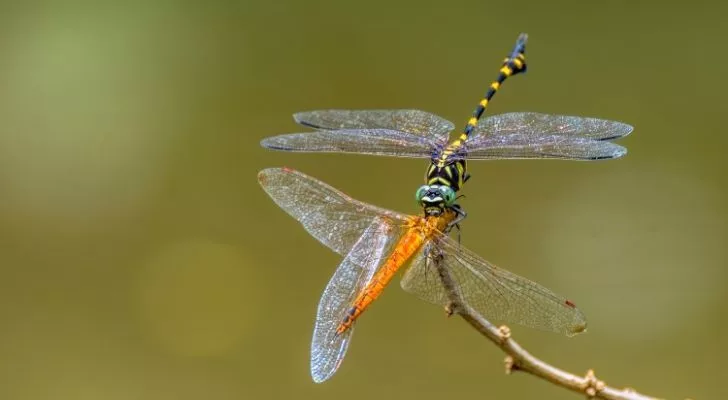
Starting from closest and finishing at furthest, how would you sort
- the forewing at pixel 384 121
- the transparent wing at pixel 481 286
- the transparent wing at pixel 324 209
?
the transparent wing at pixel 481 286
the transparent wing at pixel 324 209
the forewing at pixel 384 121

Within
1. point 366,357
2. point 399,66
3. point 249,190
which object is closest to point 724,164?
point 399,66

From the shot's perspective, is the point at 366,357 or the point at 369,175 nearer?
the point at 366,357

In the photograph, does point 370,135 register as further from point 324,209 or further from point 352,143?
point 324,209

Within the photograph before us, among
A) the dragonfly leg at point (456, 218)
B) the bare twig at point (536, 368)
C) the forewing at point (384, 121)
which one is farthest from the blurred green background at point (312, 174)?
the bare twig at point (536, 368)

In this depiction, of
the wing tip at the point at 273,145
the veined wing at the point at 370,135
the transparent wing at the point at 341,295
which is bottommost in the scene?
the transparent wing at the point at 341,295

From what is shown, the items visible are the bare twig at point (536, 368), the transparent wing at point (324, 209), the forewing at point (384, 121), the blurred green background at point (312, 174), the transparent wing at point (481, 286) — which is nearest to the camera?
the bare twig at point (536, 368)

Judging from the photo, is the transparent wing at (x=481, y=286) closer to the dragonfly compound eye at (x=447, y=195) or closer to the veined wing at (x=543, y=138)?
the dragonfly compound eye at (x=447, y=195)

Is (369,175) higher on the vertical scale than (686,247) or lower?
lower

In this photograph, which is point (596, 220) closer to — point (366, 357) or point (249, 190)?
point (366, 357)

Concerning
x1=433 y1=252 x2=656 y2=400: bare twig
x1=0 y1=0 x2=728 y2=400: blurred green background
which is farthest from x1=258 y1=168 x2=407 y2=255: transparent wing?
x1=0 y1=0 x2=728 y2=400: blurred green background
